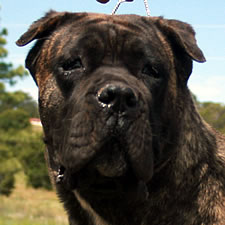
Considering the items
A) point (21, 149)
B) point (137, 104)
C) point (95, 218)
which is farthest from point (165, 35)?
point (21, 149)

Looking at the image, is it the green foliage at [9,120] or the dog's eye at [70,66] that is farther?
the green foliage at [9,120]

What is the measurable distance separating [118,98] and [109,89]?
0.10 meters

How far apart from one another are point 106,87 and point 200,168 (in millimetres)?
1115

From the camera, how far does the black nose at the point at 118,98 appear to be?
3.24m

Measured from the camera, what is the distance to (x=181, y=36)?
4086 mm

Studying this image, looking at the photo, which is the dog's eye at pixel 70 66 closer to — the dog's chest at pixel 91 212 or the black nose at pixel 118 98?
the black nose at pixel 118 98

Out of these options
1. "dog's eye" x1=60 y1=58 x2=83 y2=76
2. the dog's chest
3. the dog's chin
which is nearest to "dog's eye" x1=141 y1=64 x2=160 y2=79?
"dog's eye" x1=60 y1=58 x2=83 y2=76

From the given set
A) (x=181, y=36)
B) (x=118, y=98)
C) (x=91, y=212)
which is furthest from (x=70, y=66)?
(x=91, y=212)

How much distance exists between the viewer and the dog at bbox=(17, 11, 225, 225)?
10.9ft

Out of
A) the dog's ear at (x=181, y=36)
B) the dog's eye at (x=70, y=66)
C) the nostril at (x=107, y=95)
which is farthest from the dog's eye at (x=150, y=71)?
the nostril at (x=107, y=95)

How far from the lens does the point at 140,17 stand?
4352 mm

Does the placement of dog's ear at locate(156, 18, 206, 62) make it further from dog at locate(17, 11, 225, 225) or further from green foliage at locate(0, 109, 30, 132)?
green foliage at locate(0, 109, 30, 132)

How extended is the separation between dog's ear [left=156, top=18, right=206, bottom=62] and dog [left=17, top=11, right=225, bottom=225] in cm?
1

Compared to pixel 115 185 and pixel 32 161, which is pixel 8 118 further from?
pixel 115 185
